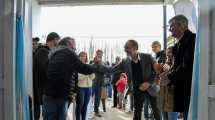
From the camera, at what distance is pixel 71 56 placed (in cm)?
439

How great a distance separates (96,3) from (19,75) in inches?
327

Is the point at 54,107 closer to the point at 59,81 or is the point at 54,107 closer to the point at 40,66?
the point at 59,81

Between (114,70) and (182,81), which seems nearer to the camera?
(182,81)

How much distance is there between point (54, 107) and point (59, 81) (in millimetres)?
305

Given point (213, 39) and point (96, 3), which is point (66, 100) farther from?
point (96, 3)

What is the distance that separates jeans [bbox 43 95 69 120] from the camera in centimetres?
436

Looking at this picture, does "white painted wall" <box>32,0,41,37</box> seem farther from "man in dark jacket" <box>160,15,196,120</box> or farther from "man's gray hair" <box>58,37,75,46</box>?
"man in dark jacket" <box>160,15,196,120</box>

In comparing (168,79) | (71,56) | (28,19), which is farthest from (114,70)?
(28,19)

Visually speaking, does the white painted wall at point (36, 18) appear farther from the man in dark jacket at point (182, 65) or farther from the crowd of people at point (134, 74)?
the man in dark jacket at point (182, 65)

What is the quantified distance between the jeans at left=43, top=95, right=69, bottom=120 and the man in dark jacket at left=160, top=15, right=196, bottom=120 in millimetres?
1413

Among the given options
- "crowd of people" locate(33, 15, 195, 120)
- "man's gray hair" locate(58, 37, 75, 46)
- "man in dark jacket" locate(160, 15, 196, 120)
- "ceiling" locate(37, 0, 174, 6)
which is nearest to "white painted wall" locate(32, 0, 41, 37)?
"ceiling" locate(37, 0, 174, 6)

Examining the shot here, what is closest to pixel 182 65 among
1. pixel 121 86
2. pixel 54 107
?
pixel 54 107

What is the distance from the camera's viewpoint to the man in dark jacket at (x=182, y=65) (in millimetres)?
3273

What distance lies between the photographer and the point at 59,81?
436 cm
